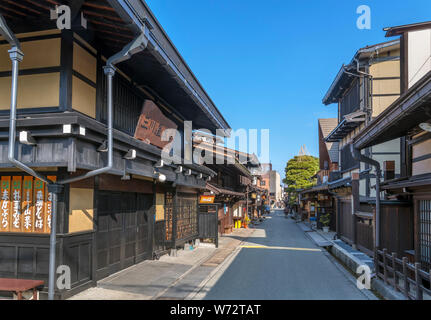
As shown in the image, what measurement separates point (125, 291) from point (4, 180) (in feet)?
13.3

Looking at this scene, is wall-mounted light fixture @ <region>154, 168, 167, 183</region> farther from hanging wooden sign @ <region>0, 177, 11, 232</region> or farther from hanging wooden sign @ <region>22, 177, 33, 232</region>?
hanging wooden sign @ <region>0, 177, 11, 232</region>

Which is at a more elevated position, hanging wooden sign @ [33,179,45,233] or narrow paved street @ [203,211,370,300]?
hanging wooden sign @ [33,179,45,233]

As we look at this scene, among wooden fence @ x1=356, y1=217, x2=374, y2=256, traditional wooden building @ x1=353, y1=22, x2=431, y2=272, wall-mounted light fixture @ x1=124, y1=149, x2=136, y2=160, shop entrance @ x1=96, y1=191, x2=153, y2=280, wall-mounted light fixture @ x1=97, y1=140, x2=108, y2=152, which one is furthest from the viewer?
wooden fence @ x1=356, y1=217, x2=374, y2=256

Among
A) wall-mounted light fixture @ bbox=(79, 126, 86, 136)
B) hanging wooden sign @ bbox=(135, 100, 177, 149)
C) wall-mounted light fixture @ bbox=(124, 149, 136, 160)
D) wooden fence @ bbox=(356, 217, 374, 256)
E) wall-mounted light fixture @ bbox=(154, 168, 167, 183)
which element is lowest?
wooden fence @ bbox=(356, 217, 374, 256)

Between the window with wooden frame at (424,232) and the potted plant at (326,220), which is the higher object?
the window with wooden frame at (424,232)

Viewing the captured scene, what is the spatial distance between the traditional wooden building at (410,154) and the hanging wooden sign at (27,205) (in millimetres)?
9083

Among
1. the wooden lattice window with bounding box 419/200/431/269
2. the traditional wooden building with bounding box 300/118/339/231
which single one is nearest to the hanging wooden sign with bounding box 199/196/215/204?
the traditional wooden building with bounding box 300/118/339/231

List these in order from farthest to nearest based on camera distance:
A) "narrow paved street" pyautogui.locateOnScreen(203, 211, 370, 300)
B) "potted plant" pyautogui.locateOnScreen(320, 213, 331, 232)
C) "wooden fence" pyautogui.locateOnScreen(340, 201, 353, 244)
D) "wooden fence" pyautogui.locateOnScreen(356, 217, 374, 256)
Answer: "potted plant" pyautogui.locateOnScreen(320, 213, 331, 232) < "wooden fence" pyautogui.locateOnScreen(340, 201, 353, 244) < "wooden fence" pyautogui.locateOnScreen(356, 217, 374, 256) < "narrow paved street" pyautogui.locateOnScreen(203, 211, 370, 300)

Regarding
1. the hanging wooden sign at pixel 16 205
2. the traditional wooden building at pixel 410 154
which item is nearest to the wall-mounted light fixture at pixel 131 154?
the hanging wooden sign at pixel 16 205

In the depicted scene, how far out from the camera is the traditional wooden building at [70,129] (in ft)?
21.4

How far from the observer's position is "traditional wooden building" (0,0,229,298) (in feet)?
21.4

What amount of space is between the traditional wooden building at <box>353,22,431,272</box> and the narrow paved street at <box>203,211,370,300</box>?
2193 mm

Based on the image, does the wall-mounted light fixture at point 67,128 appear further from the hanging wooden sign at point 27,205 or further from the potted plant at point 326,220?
the potted plant at point 326,220

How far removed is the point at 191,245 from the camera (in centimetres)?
1672
